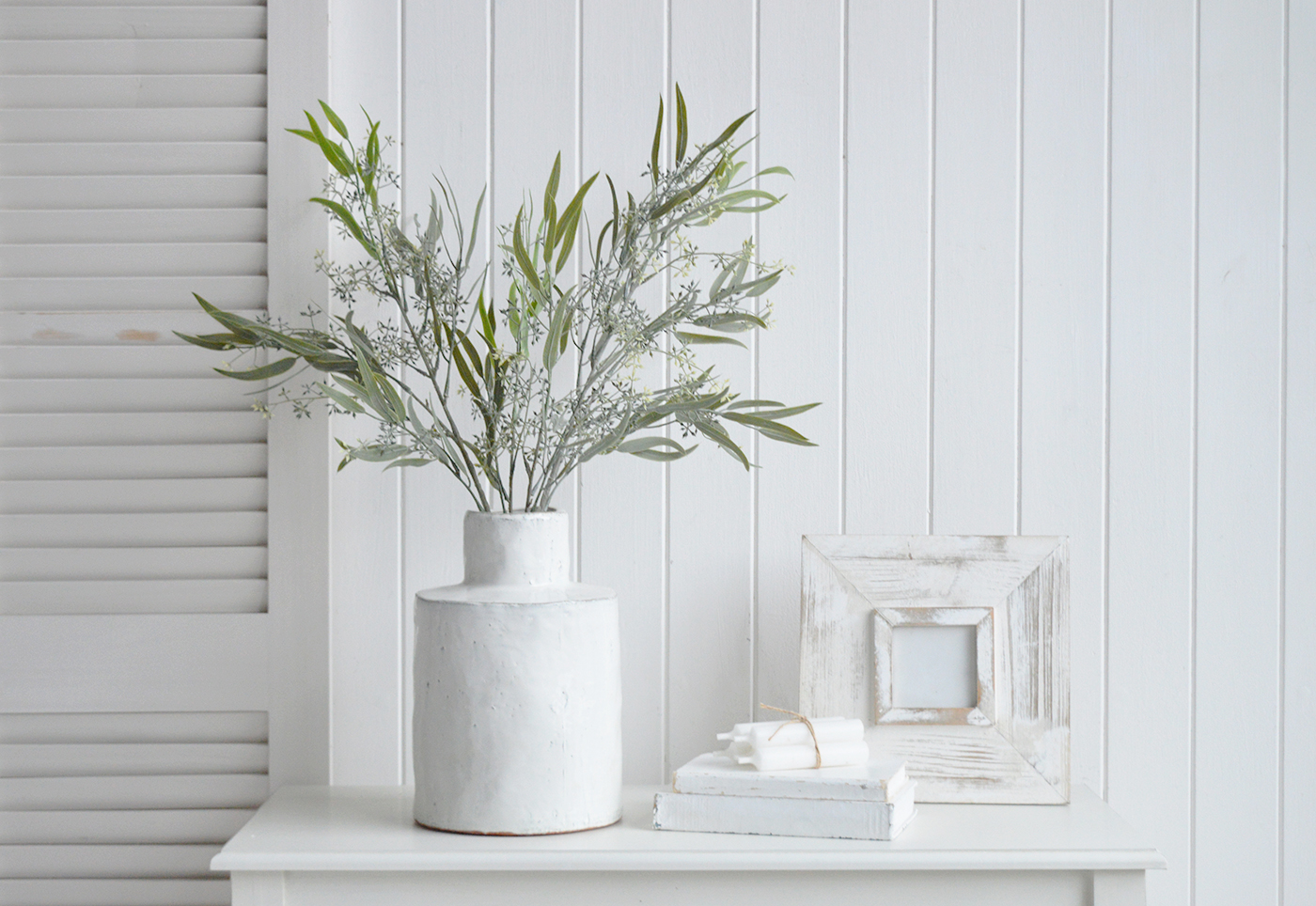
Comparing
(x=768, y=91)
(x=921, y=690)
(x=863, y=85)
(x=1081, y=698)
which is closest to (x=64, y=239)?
(x=768, y=91)

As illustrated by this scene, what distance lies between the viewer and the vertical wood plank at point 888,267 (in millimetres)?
1175

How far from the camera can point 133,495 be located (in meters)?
1.14

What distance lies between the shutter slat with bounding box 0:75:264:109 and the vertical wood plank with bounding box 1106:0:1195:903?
971 millimetres

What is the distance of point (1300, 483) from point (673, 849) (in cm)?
82

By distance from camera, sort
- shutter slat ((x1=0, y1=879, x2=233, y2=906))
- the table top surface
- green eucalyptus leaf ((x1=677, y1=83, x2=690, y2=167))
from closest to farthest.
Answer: the table top surface
green eucalyptus leaf ((x1=677, y1=83, x2=690, y2=167))
shutter slat ((x1=0, y1=879, x2=233, y2=906))

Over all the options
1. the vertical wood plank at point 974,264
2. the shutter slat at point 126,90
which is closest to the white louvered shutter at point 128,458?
the shutter slat at point 126,90

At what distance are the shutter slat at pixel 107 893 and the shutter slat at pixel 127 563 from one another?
32 cm

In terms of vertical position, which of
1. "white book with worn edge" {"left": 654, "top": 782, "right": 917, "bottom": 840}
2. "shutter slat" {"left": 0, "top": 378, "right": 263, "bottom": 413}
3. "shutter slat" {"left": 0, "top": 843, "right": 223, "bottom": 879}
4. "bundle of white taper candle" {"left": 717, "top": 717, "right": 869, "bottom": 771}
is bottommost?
"shutter slat" {"left": 0, "top": 843, "right": 223, "bottom": 879}

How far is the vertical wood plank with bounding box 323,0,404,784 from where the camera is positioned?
116cm

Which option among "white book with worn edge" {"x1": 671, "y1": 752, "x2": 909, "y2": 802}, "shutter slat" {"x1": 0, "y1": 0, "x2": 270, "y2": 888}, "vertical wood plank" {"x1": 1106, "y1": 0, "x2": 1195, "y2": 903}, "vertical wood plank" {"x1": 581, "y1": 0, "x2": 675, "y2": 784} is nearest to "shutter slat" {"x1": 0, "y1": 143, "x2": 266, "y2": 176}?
"shutter slat" {"x1": 0, "y1": 0, "x2": 270, "y2": 888}

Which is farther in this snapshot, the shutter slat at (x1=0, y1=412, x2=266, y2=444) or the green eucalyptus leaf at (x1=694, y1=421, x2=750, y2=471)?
the shutter slat at (x1=0, y1=412, x2=266, y2=444)

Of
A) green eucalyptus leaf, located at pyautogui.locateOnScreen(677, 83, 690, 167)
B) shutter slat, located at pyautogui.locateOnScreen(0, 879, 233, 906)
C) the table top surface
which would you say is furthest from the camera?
shutter slat, located at pyautogui.locateOnScreen(0, 879, 233, 906)

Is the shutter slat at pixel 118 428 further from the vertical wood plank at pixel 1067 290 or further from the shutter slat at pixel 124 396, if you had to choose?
the vertical wood plank at pixel 1067 290

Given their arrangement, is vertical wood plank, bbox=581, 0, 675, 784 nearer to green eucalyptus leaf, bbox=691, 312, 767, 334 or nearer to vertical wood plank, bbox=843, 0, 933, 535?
green eucalyptus leaf, bbox=691, 312, 767, 334
